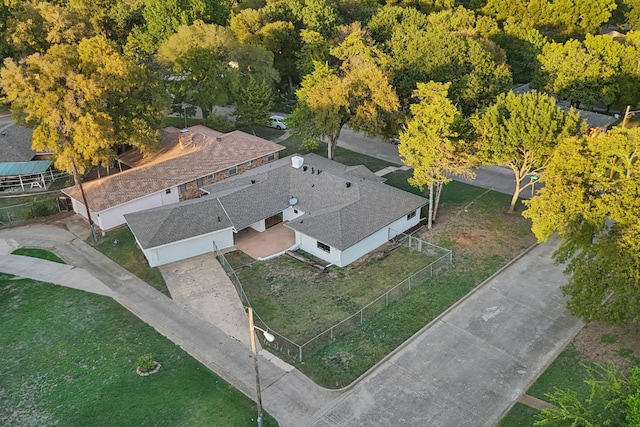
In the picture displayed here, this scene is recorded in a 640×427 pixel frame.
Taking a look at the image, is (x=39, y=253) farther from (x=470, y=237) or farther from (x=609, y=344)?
(x=609, y=344)

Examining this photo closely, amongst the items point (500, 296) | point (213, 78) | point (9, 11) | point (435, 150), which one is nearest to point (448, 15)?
point (213, 78)

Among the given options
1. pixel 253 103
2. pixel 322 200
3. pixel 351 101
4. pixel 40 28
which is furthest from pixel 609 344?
pixel 40 28

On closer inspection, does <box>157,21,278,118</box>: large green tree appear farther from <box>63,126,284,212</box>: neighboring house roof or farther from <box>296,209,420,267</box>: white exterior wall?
<box>296,209,420,267</box>: white exterior wall

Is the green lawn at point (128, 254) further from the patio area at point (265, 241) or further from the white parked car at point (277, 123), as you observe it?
the white parked car at point (277, 123)

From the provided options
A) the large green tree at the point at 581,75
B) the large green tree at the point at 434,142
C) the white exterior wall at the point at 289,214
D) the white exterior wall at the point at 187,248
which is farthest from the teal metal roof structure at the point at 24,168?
the large green tree at the point at 581,75

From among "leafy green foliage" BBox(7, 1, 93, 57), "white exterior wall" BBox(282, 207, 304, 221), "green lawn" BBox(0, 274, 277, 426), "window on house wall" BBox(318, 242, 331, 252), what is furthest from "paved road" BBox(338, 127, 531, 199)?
"leafy green foliage" BBox(7, 1, 93, 57)

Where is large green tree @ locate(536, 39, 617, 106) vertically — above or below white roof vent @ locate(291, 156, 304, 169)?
above
